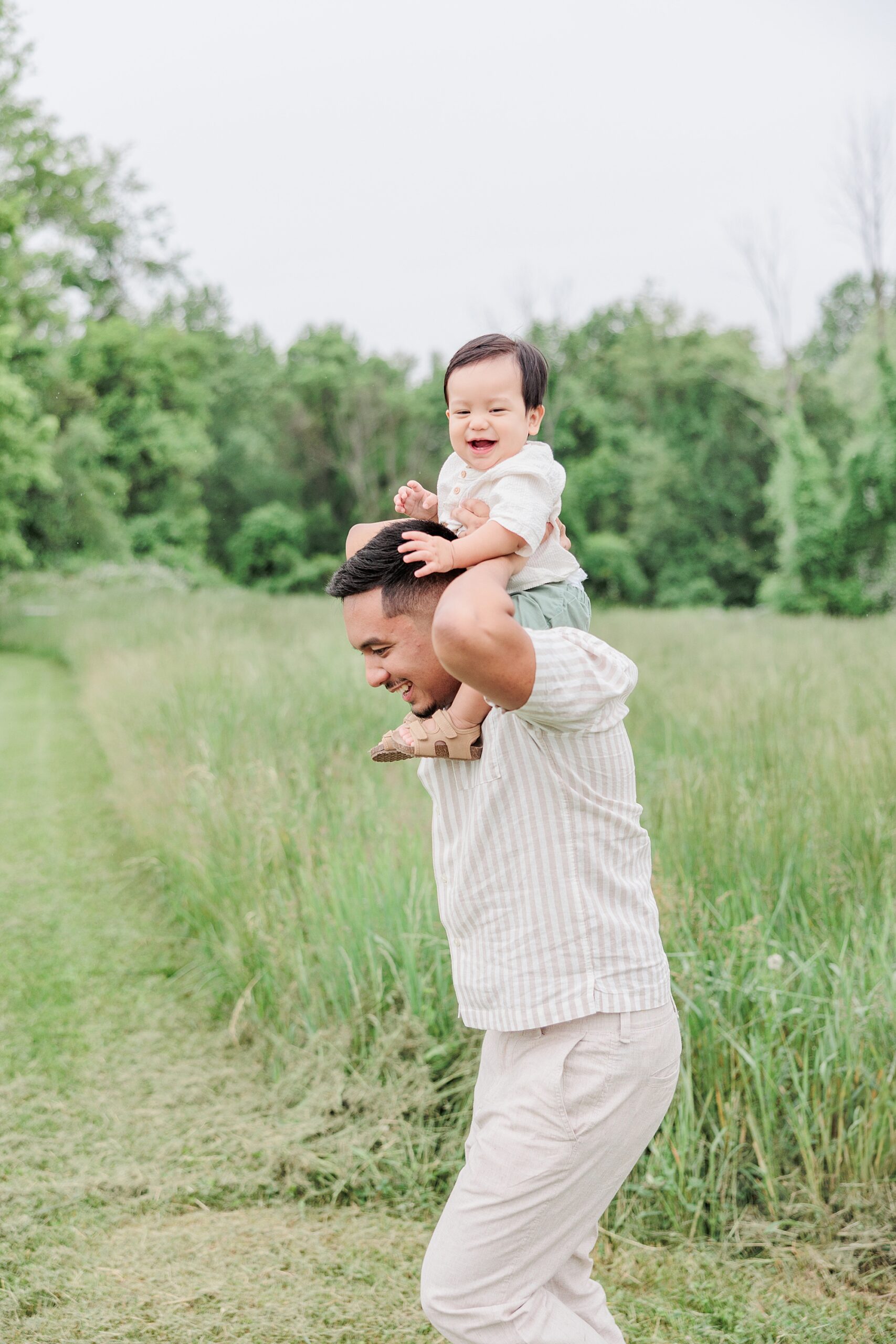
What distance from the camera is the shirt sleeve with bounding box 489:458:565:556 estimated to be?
5.48 ft

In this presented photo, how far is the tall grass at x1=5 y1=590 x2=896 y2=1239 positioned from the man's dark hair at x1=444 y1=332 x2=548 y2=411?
6.90 feet

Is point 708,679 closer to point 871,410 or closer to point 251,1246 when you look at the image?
point 251,1246

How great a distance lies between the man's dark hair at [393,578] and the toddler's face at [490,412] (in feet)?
0.53

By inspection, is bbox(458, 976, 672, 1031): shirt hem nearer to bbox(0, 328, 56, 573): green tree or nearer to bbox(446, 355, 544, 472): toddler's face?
bbox(446, 355, 544, 472): toddler's face

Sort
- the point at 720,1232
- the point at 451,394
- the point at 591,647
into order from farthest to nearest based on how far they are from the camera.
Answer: the point at 720,1232 → the point at 451,394 → the point at 591,647

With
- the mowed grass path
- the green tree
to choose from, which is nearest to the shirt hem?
the mowed grass path

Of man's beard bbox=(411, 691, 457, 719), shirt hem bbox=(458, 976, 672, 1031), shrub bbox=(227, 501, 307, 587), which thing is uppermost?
shrub bbox=(227, 501, 307, 587)

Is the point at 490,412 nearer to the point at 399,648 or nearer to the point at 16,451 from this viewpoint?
the point at 399,648

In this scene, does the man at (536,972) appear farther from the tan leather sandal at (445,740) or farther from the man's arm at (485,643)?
the man's arm at (485,643)

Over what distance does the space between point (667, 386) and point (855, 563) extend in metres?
16.4

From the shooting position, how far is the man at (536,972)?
175cm

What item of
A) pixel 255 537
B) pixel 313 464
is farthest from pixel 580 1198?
pixel 313 464

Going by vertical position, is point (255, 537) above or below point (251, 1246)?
above

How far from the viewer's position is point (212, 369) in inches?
1959
